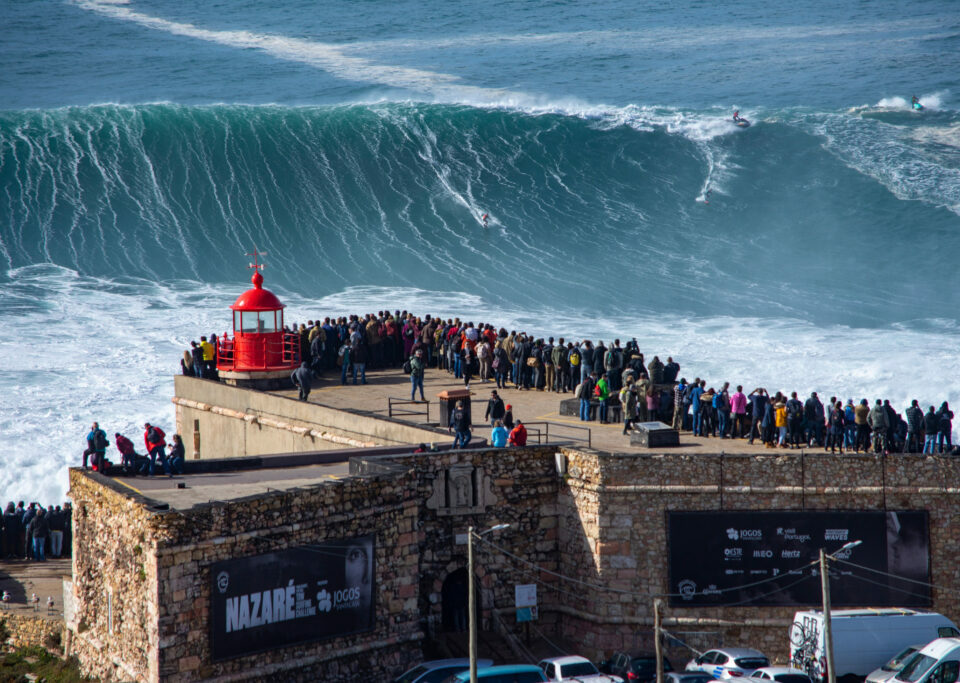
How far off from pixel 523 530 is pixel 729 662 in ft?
14.9

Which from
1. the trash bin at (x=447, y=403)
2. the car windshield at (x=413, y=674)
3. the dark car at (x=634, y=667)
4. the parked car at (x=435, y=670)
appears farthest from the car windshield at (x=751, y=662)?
the trash bin at (x=447, y=403)

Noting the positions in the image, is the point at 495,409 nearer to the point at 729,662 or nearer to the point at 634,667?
the point at 634,667

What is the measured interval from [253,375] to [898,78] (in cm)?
4964

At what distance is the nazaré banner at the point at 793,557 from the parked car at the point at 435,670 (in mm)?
4298

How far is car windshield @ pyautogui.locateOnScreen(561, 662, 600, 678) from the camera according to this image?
21266 millimetres

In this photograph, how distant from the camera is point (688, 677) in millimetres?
20750

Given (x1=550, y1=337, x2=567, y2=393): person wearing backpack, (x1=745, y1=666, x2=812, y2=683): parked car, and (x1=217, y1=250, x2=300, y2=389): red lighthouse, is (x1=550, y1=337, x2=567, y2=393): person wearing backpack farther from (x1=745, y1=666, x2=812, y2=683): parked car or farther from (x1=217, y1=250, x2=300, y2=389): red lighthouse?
(x1=745, y1=666, x2=812, y2=683): parked car

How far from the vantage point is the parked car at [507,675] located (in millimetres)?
20531

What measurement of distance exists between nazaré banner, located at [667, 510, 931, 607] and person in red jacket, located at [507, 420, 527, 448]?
9.81 ft

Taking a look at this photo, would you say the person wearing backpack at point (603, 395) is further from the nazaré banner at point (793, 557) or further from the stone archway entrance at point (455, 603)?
the stone archway entrance at point (455, 603)

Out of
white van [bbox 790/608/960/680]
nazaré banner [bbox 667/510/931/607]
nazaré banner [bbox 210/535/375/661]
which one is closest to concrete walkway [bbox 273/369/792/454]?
nazaré banner [bbox 667/510/931/607]

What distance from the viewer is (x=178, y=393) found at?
31859mm

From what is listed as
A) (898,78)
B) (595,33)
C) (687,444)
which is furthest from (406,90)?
(687,444)

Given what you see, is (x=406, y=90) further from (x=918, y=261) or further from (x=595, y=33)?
(x=918, y=261)
